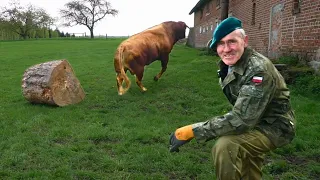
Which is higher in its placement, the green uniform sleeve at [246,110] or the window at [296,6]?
the window at [296,6]

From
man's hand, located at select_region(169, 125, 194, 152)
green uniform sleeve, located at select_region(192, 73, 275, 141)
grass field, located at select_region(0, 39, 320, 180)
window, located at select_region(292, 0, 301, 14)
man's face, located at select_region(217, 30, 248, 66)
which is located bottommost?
grass field, located at select_region(0, 39, 320, 180)

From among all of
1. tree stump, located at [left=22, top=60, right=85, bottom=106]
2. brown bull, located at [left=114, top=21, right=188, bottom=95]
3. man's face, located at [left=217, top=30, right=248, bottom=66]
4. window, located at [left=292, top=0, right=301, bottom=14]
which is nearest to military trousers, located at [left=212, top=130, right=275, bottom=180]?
man's face, located at [left=217, top=30, right=248, bottom=66]

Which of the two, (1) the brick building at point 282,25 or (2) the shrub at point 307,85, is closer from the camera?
(2) the shrub at point 307,85

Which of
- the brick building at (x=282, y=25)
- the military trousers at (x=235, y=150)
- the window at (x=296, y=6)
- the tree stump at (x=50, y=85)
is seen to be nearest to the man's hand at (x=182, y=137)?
the military trousers at (x=235, y=150)

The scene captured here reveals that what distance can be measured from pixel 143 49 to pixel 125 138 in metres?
3.46

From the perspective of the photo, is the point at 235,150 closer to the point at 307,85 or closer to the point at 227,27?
the point at 227,27

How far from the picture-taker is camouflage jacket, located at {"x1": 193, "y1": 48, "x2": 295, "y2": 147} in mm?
2418

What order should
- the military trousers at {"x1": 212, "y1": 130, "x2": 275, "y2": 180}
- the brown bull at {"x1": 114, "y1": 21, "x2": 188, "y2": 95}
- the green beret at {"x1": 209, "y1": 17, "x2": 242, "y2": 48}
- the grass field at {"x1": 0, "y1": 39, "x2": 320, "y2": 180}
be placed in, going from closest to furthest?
the military trousers at {"x1": 212, "y1": 130, "x2": 275, "y2": 180} → the green beret at {"x1": 209, "y1": 17, "x2": 242, "y2": 48} → the grass field at {"x1": 0, "y1": 39, "x2": 320, "y2": 180} → the brown bull at {"x1": 114, "y1": 21, "x2": 188, "y2": 95}

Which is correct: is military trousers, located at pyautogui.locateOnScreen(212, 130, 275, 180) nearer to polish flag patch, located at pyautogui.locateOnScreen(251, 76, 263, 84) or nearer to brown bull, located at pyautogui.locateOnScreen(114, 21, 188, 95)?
polish flag patch, located at pyautogui.locateOnScreen(251, 76, 263, 84)

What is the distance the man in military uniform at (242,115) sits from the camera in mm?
2434

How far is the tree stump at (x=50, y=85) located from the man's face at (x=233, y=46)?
210 inches

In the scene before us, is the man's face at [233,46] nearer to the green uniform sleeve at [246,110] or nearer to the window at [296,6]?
the green uniform sleeve at [246,110]

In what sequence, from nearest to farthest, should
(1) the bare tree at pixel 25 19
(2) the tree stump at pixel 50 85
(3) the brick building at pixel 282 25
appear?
1. (2) the tree stump at pixel 50 85
2. (3) the brick building at pixel 282 25
3. (1) the bare tree at pixel 25 19

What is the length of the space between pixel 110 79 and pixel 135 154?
6795 mm
